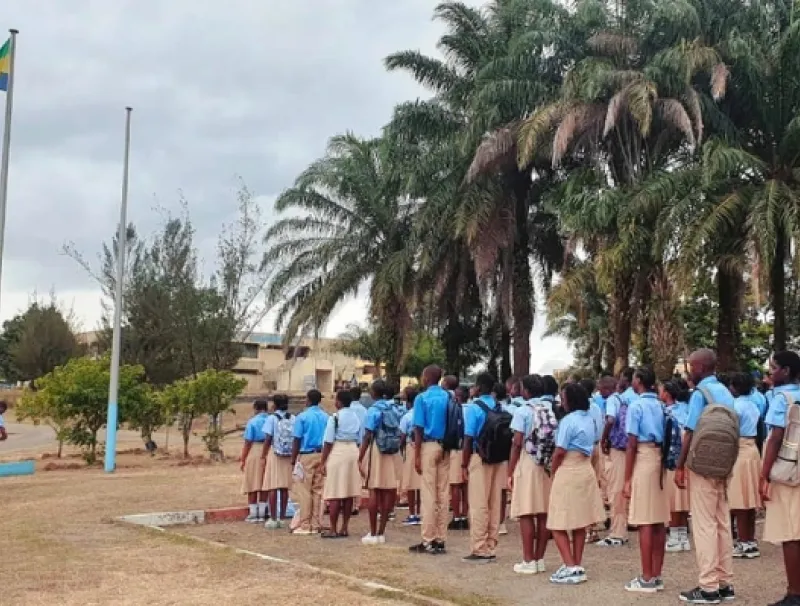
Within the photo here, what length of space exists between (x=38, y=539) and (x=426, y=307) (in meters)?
16.0

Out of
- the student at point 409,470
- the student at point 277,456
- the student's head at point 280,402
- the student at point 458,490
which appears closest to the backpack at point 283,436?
the student at point 277,456

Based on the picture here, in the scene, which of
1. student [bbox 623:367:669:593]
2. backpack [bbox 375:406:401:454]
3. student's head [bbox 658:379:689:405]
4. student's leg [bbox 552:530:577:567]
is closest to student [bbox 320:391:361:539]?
backpack [bbox 375:406:401:454]

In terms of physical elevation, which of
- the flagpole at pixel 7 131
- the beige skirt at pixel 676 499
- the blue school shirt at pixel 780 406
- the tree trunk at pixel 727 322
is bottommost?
the beige skirt at pixel 676 499

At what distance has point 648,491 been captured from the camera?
7.39 meters

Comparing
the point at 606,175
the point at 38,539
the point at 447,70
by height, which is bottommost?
the point at 38,539

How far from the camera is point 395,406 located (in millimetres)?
11477

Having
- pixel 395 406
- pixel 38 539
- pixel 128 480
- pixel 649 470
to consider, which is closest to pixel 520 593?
pixel 649 470

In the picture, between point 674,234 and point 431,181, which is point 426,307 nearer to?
point 431,181

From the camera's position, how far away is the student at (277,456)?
11492 millimetres

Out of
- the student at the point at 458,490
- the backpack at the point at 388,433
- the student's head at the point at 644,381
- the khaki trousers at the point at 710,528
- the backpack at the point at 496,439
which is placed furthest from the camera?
the student at the point at 458,490

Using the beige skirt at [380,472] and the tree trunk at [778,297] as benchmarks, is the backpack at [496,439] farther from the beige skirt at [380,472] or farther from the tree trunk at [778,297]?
the tree trunk at [778,297]

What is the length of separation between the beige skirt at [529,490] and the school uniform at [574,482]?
1.28 feet

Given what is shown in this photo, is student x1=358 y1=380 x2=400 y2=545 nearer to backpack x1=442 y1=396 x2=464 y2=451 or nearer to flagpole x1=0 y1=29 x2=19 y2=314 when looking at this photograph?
backpack x1=442 y1=396 x2=464 y2=451

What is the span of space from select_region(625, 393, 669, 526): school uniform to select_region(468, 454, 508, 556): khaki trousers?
1693 mm
